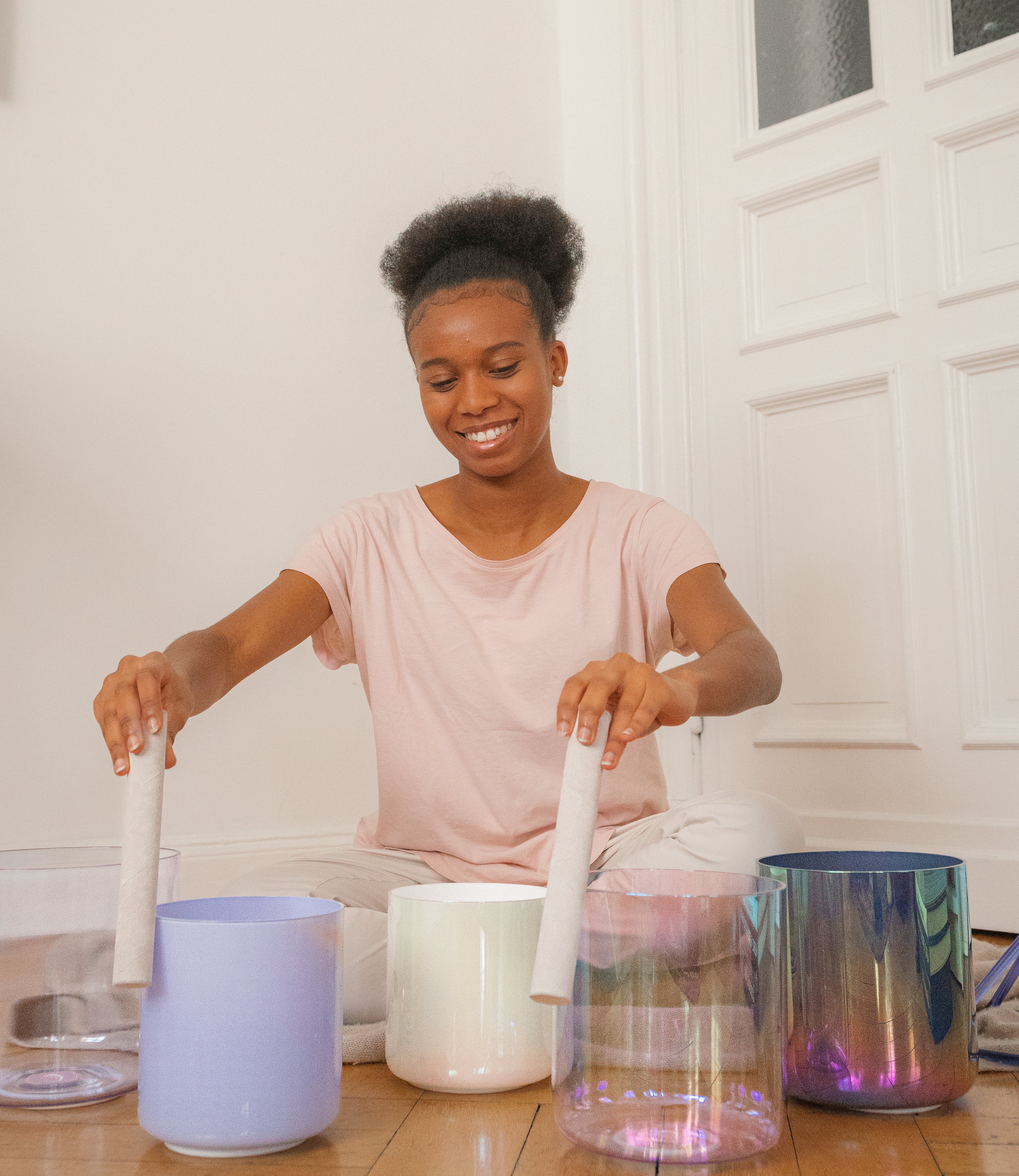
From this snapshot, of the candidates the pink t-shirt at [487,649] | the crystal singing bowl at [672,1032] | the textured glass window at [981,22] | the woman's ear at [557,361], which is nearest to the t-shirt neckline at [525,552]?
the pink t-shirt at [487,649]

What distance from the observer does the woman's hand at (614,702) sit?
59 centimetres

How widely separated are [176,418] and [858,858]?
3.67ft

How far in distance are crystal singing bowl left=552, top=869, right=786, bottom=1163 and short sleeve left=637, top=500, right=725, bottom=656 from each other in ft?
1.55

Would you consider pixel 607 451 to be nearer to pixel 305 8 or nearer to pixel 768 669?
pixel 305 8

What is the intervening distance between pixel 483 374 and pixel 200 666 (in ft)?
1.27

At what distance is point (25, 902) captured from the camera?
652 millimetres

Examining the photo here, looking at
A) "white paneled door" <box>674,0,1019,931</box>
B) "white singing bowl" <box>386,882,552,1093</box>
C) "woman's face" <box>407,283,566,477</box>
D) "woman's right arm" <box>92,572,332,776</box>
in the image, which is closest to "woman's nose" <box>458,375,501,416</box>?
"woman's face" <box>407,283,566,477</box>

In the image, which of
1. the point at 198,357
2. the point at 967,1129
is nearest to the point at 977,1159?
the point at 967,1129

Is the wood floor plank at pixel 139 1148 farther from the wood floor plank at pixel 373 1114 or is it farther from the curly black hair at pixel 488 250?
the curly black hair at pixel 488 250

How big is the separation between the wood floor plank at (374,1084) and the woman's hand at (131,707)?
23 cm

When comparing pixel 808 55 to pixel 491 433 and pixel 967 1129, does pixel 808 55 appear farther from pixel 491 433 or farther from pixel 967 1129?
pixel 967 1129

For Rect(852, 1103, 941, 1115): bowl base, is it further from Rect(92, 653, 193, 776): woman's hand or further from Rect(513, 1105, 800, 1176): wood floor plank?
Rect(92, 653, 193, 776): woman's hand

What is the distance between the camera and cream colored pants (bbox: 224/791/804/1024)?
866 millimetres

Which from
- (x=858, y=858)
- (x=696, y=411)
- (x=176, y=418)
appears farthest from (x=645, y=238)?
(x=858, y=858)
